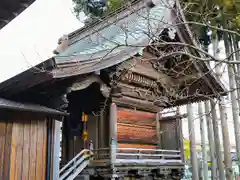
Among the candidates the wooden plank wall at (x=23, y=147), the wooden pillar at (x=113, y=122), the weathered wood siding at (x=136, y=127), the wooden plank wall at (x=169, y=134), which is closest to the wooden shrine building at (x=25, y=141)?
the wooden plank wall at (x=23, y=147)

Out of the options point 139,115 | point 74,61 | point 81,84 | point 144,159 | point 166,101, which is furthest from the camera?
point 166,101

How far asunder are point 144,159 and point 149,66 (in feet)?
10.1

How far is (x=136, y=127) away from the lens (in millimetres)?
9398

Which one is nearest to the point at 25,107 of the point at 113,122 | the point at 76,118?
the point at 113,122

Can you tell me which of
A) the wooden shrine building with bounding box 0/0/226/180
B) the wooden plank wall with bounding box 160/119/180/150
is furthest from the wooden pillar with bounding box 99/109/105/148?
the wooden plank wall with bounding box 160/119/180/150

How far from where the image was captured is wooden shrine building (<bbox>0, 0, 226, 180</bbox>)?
263 inches

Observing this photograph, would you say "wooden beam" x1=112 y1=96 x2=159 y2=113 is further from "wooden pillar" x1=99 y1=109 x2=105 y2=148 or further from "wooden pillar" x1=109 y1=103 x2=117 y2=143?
"wooden pillar" x1=99 y1=109 x2=105 y2=148

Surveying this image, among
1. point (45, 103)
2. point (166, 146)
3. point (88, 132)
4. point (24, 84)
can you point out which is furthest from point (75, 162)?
point (166, 146)

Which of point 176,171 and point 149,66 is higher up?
point 149,66

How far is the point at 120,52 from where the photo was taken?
290 inches

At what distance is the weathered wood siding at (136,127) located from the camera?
29.3 feet

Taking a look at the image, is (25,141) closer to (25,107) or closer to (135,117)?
(25,107)

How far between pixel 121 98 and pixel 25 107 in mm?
3621

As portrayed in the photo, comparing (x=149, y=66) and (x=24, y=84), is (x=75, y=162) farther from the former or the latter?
(x=149, y=66)
